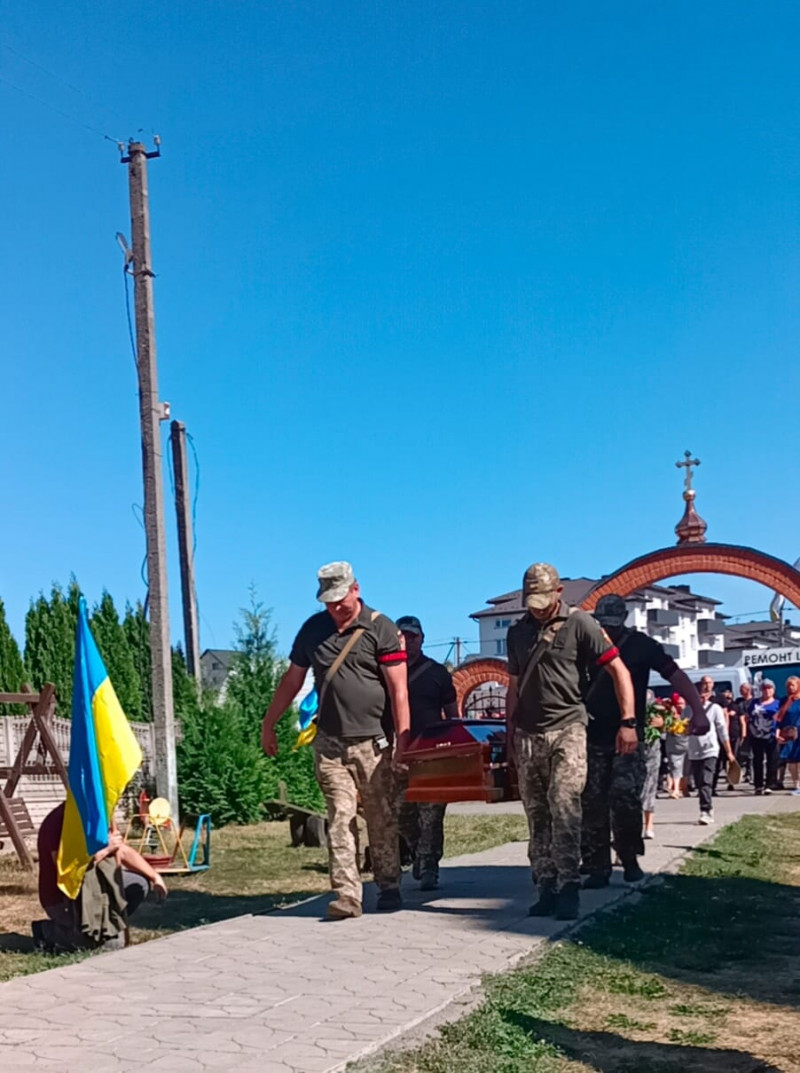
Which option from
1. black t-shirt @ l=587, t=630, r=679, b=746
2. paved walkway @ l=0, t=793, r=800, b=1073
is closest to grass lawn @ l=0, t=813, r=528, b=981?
paved walkway @ l=0, t=793, r=800, b=1073

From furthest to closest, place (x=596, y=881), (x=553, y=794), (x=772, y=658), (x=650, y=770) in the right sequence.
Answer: (x=772, y=658)
(x=650, y=770)
(x=596, y=881)
(x=553, y=794)

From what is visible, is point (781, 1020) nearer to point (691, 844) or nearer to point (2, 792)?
point (691, 844)

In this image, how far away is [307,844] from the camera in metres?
14.6

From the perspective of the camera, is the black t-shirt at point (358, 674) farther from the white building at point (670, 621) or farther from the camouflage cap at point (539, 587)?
the white building at point (670, 621)

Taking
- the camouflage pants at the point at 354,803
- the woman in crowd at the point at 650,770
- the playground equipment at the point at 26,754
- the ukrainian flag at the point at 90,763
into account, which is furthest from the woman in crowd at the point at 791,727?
the ukrainian flag at the point at 90,763

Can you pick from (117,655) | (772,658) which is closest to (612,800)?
(117,655)

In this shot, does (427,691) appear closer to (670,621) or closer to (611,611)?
(611,611)

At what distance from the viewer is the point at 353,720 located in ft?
26.3

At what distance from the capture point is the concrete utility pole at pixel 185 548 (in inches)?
1087

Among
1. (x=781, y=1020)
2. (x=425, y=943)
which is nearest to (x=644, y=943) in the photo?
(x=425, y=943)

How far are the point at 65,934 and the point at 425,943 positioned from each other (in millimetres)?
1949

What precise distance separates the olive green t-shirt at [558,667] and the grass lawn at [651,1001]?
1151 mm

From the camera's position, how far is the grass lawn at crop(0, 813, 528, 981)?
8125mm

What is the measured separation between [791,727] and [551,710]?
14112 mm
